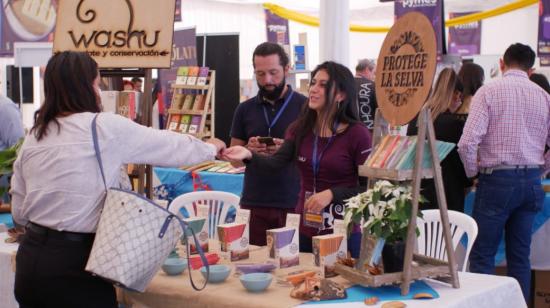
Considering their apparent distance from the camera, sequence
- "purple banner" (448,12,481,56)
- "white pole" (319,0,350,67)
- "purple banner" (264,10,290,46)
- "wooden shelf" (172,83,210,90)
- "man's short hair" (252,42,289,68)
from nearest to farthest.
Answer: "man's short hair" (252,42,289,68) → "white pole" (319,0,350,67) → "wooden shelf" (172,83,210,90) → "purple banner" (264,10,290,46) → "purple banner" (448,12,481,56)

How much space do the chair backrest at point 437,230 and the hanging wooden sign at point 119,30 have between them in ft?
4.39

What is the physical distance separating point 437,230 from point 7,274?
1906 millimetres

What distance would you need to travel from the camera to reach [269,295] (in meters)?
2.25

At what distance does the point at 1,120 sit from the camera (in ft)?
14.9

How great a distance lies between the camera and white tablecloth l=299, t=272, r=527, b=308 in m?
2.17

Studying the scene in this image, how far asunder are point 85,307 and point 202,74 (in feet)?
13.5

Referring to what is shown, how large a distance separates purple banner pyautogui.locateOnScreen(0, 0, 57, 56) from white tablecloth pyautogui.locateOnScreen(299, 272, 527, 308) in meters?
7.32

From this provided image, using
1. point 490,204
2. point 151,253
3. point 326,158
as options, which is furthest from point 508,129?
point 151,253

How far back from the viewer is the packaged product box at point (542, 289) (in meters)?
4.52

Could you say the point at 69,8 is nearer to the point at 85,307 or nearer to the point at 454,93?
the point at 85,307

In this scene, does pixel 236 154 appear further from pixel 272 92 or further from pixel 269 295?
pixel 269 295

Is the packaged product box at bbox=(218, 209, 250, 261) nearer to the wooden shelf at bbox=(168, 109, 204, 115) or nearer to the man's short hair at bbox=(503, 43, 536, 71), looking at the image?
the man's short hair at bbox=(503, 43, 536, 71)

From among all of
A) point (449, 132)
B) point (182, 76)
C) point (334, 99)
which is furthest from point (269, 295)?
point (182, 76)

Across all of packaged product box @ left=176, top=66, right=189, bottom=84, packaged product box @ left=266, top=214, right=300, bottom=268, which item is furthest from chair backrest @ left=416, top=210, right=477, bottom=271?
packaged product box @ left=176, top=66, right=189, bottom=84
